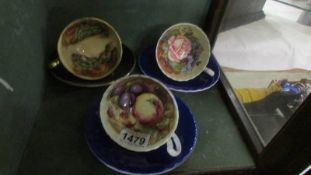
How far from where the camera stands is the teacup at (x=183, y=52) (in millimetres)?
743

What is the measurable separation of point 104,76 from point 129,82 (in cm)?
11

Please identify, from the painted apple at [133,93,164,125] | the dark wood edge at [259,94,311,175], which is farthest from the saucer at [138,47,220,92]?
the dark wood edge at [259,94,311,175]

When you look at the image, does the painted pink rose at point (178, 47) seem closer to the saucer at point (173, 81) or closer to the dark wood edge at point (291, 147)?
the saucer at point (173, 81)

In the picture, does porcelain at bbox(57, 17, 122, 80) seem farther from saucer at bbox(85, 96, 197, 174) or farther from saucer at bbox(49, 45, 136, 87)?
saucer at bbox(85, 96, 197, 174)

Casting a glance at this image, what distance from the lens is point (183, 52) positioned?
768 mm

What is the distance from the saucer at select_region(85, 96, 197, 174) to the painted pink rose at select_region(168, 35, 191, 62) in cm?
23

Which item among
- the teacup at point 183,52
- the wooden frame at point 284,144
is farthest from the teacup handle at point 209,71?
the wooden frame at point 284,144

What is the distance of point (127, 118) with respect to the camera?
0.61 metres

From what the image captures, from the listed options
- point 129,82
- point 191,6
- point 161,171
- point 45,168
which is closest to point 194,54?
point 191,6

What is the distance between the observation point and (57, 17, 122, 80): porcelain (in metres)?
0.65

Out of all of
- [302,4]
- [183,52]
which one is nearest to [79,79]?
[183,52]

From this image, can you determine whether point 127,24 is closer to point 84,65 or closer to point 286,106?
point 84,65

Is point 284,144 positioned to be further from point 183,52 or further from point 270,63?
point 183,52

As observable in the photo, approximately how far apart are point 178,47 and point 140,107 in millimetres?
232
